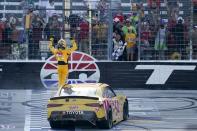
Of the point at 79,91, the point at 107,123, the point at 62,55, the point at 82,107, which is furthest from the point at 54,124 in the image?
the point at 62,55

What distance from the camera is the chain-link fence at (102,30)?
82.4 ft

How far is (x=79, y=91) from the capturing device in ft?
54.7

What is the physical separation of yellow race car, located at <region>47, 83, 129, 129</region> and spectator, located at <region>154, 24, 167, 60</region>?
28.5ft

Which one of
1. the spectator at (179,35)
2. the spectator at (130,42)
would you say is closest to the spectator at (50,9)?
the spectator at (130,42)

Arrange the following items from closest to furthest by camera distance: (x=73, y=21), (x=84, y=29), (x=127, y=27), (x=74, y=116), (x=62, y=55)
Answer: (x=74, y=116) < (x=62, y=55) < (x=127, y=27) < (x=84, y=29) < (x=73, y=21)

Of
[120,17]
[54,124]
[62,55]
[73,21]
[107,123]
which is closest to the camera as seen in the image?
[107,123]

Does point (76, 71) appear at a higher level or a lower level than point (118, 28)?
lower

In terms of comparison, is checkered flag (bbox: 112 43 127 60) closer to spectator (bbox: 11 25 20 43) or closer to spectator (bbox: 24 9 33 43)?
spectator (bbox: 24 9 33 43)

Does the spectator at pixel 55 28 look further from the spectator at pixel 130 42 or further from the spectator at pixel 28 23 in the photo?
the spectator at pixel 130 42

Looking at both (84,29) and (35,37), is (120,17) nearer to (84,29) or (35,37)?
(84,29)

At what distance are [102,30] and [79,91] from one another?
8.82 metres

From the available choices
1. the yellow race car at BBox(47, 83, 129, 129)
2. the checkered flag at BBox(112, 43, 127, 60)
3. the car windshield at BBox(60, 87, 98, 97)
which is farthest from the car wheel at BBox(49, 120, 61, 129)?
the checkered flag at BBox(112, 43, 127, 60)

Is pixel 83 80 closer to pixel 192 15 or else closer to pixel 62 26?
pixel 62 26

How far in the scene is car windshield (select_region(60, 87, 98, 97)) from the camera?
1645 centimetres
